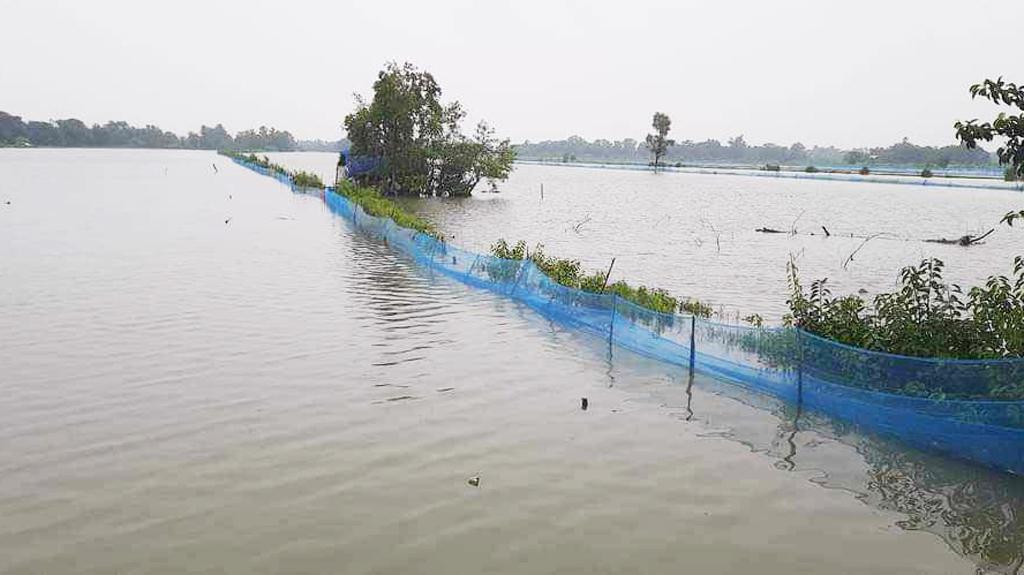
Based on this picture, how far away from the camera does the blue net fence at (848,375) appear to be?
7.92 meters

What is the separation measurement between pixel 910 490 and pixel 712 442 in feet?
7.02

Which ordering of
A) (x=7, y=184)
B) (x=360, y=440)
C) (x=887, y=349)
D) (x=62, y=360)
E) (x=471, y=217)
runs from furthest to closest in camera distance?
(x=7, y=184), (x=471, y=217), (x=62, y=360), (x=887, y=349), (x=360, y=440)

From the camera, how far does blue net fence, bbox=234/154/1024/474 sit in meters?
7.92

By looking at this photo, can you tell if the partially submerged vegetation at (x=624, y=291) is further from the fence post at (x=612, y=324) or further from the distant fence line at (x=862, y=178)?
the distant fence line at (x=862, y=178)

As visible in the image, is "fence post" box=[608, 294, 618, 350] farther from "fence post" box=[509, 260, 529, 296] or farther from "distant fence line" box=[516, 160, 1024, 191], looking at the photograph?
"distant fence line" box=[516, 160, 1024, 191]

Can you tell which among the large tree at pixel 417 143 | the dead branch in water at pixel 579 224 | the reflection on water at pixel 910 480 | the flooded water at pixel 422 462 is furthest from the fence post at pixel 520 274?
the large tree at pixel 417 143

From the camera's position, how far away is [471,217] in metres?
41.4

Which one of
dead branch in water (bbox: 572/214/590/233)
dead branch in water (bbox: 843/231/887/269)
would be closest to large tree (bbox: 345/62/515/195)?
dead branch in water (bbox: 572/214/590/233)

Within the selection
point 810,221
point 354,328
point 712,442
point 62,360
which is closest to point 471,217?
point 810,221

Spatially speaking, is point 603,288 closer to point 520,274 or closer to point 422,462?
point 520,274

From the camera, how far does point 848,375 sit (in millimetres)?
9453

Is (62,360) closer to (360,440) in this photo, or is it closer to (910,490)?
(360,440)

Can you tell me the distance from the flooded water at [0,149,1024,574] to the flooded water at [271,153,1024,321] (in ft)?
24.3

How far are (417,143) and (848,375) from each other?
45.7 m
